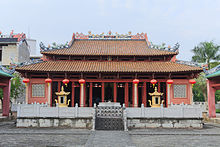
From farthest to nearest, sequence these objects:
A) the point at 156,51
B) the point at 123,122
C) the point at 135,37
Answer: the point at 135,37 → the point at 156,51 → the point at 123,122

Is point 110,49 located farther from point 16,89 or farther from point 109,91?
point 16,89

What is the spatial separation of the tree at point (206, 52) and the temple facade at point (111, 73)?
57.2 ft

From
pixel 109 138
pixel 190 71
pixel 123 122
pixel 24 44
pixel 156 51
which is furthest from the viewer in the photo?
pixel 24 44

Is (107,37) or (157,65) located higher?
(107,37)

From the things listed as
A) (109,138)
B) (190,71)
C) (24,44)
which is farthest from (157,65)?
(24,44)

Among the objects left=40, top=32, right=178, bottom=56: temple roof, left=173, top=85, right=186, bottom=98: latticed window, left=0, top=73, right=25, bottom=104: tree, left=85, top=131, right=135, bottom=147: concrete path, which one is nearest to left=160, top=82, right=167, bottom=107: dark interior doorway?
left=173, top=85, right=186, bottom=98: latticed window

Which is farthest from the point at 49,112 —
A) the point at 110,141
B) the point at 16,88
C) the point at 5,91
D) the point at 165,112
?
the point at 16,88

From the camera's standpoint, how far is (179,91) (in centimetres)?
1981

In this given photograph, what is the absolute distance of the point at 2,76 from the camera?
18.7m

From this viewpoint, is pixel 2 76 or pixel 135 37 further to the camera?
pixel 135 37

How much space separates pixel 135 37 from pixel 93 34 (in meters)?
5.20

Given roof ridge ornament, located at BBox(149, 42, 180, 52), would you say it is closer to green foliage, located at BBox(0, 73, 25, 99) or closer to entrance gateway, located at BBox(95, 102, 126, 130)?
entrance gateway, located at BBox(95, 102, 126, 130)

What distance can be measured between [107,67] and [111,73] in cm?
71

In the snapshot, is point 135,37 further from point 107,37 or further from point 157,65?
point 157,65
